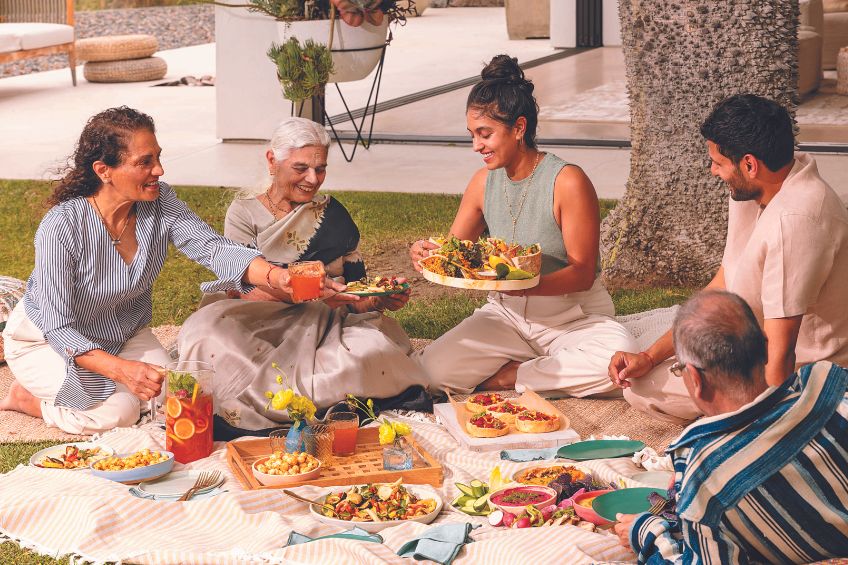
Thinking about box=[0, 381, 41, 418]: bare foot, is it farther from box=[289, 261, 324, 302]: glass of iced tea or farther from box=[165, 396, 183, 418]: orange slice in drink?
box=[289, 261, 324, 302]: glass of iced tea

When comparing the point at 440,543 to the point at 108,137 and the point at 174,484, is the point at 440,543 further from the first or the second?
the point at 108,137

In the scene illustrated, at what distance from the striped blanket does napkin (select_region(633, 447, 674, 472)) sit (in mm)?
54

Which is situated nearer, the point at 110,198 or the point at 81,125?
the point at 110,198

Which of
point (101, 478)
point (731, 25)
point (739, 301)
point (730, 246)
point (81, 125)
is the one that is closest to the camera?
point (739, 301)

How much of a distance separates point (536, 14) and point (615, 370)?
54.5 ft

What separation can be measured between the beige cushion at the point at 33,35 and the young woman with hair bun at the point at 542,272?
10.3m

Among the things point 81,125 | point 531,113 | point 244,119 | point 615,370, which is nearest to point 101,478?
point 615,370

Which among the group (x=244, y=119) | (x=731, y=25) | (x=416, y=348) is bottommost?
(x=416, y=348)

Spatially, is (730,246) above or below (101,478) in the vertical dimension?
above

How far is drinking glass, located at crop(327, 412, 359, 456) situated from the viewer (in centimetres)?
439

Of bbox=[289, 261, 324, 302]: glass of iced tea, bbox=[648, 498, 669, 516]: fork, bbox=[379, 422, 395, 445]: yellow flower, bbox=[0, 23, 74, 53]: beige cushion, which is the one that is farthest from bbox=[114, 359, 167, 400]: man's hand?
bbox=[0, 23, 74, 53]: beige cushion

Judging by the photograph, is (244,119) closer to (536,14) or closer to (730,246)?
(730,246)

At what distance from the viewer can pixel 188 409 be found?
4398 mm

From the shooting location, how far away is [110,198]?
4785 mm
